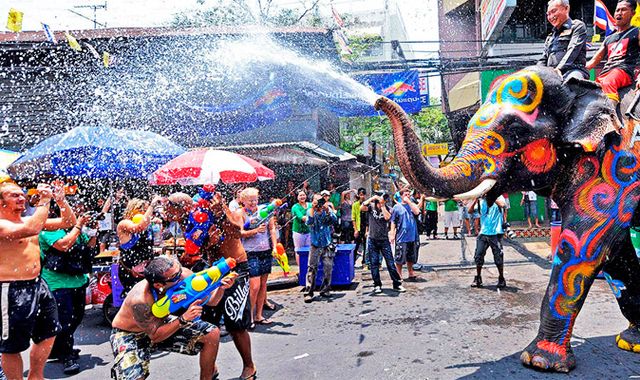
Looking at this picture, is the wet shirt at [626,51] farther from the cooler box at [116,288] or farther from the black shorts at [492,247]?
the cooler box at [116,288]

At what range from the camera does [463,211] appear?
14.3m

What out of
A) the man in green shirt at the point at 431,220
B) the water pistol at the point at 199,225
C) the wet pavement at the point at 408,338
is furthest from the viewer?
the man in green shirt at the point at 431,220

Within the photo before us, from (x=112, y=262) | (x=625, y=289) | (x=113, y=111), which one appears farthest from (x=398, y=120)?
(x=113, y=111)

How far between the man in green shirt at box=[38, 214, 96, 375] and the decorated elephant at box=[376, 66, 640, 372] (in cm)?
389

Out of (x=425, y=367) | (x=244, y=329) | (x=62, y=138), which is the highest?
(x=62, y=138)

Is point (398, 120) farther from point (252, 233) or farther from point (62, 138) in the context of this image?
point (62, 138)

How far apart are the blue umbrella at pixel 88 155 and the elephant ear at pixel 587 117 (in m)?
5.54

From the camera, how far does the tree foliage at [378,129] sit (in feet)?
88.1

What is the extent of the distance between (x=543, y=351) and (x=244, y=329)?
254cm

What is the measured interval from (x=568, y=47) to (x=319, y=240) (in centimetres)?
455

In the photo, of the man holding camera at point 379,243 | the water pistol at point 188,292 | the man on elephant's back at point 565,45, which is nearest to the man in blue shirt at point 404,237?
the man holding camera at point 379,243

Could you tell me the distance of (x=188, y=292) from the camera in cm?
346

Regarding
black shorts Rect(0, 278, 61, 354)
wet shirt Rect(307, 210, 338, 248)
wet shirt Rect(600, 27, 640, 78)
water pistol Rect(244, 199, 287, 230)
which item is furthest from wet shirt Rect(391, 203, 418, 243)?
black shorts Rect(0, 278, 61, 354)

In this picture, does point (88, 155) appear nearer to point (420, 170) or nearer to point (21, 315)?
point (21, 315)
